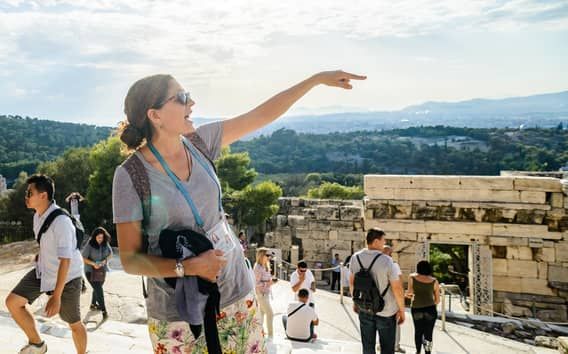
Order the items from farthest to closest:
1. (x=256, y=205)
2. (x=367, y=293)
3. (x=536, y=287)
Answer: (x=256, y=205) → (x=536, y=287) → (x=367, y=293)

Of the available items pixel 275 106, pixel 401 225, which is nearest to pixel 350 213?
pixel 401 225

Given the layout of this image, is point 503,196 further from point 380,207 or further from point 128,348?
point 128,348

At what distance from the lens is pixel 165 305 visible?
6.98ft

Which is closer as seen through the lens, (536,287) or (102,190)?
(536,287)

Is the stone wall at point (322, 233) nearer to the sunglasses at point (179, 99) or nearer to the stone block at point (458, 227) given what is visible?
the stone block at point (458, 227)

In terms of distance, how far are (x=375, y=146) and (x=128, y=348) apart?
14938 cm

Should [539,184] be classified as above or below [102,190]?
above

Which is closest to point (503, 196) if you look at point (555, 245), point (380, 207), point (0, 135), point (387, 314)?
point (555, 245)

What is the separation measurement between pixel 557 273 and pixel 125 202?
12992mm

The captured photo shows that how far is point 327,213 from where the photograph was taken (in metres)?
16.4

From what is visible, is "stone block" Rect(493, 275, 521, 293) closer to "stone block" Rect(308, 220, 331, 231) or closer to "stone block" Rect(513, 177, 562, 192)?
"stone block" Rect(513, 177, 562, 192)

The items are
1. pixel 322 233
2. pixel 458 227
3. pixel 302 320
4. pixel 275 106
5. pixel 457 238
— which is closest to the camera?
pixel 275 106

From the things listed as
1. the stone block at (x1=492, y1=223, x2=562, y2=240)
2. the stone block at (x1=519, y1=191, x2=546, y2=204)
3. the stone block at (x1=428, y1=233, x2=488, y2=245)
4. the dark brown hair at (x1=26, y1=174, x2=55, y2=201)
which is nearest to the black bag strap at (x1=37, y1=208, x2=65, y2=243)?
the dark brown hair at (x1=26, y1=174, x2=55, y2=201)

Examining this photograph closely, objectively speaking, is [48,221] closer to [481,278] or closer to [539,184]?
[481,278]
